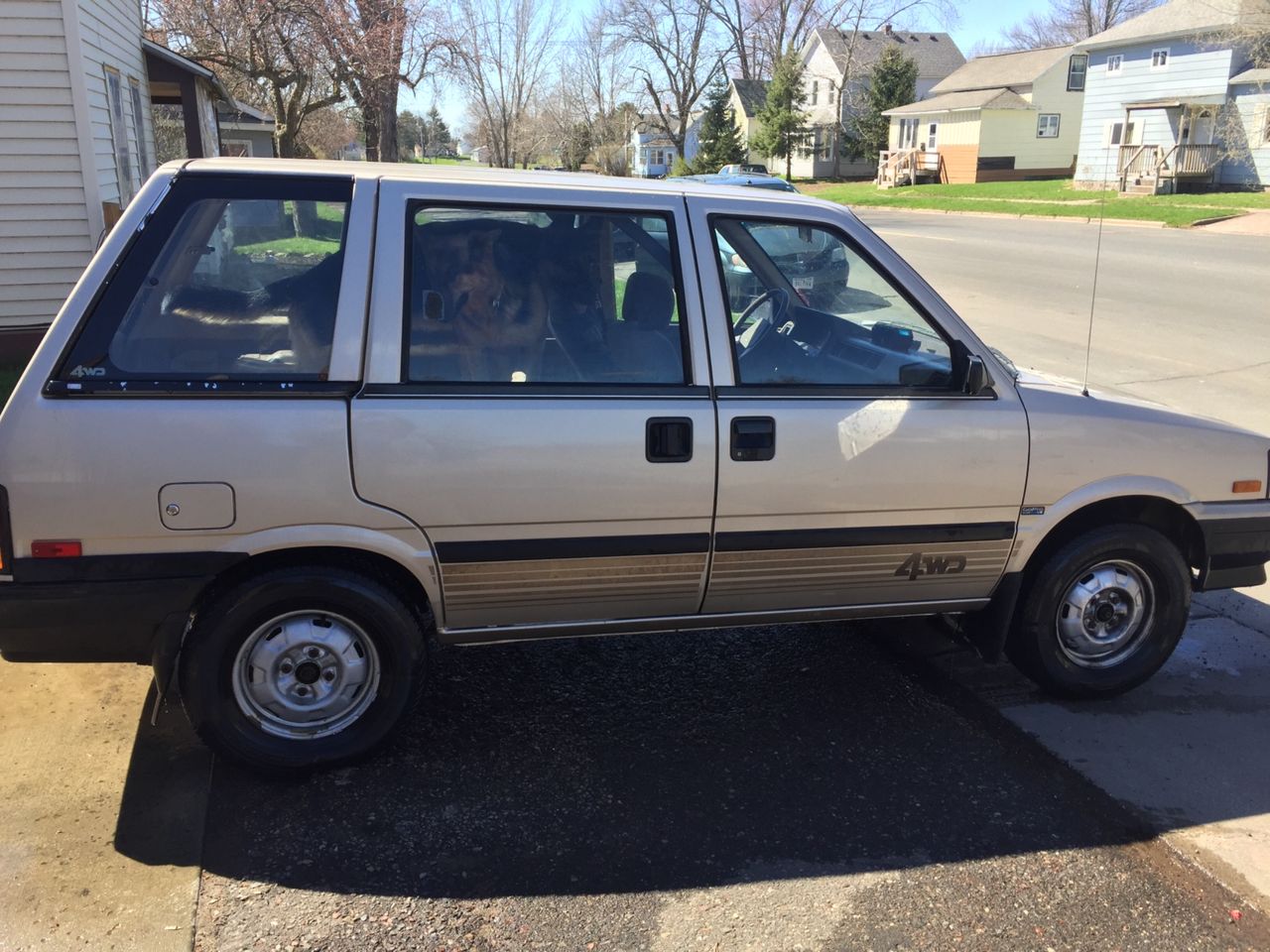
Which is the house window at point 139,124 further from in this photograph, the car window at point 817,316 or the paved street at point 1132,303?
the car window at point 817,316

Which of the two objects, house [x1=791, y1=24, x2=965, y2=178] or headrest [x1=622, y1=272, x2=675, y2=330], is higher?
house [x1=791, y1=24, x2=965, y2=178]

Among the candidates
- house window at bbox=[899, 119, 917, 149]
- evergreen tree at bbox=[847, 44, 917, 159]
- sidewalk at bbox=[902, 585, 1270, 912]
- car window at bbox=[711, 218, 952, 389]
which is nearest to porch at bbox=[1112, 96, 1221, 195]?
house window at bbox=[899, 119, 917, 149]

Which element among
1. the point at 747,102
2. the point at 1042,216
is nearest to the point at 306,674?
the point at 1042,216

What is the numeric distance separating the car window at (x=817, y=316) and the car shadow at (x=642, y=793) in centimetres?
130

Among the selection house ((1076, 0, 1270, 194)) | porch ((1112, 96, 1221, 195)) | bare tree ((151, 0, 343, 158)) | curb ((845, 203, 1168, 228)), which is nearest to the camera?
bare tree ((151, 0, 343, 158))

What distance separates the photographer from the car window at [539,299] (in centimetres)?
334

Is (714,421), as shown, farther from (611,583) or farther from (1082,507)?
(1082,507)

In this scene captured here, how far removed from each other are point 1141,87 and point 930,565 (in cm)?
4160

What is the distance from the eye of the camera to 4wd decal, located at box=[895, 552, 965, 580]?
12.3ft

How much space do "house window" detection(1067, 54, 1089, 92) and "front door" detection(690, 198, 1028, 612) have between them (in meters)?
52.0

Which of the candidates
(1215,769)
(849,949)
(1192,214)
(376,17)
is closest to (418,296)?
(849,949)

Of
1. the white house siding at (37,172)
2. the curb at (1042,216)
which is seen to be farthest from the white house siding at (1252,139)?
the white house siding at (37,172)

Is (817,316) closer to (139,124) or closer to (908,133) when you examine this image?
(139,124)

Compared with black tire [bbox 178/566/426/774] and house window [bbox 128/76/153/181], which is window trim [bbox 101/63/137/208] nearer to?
house window [bbox 128/76/153/181]
